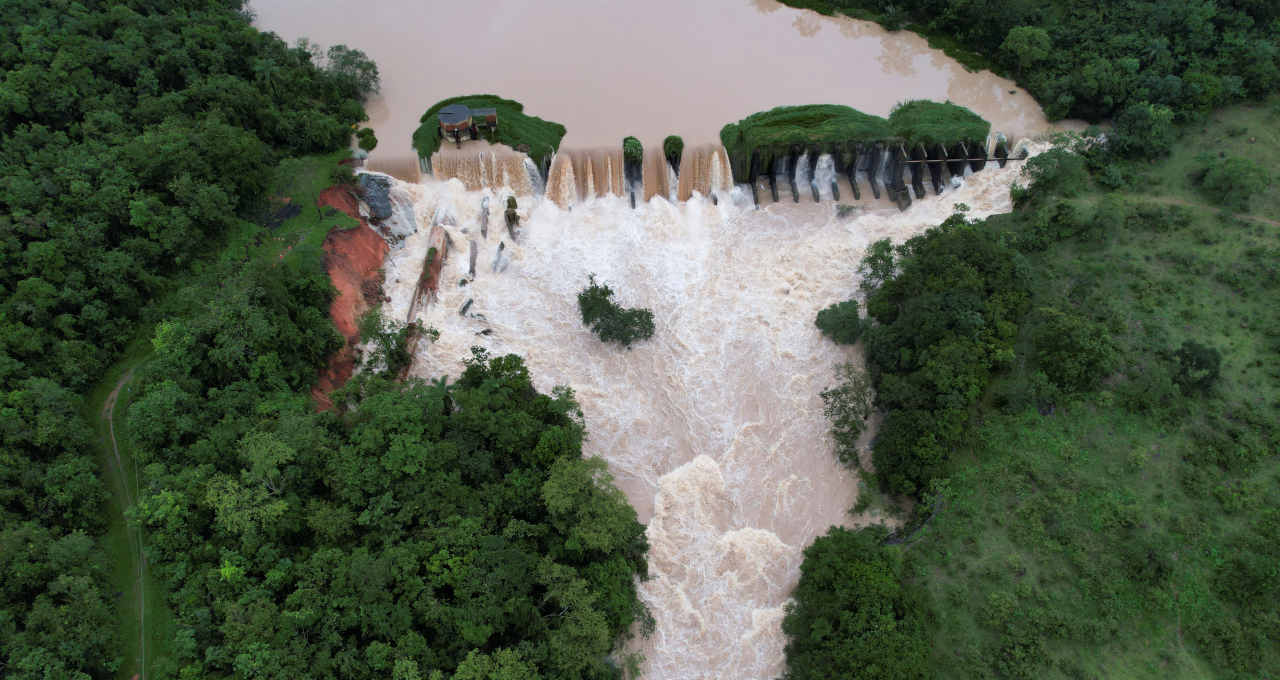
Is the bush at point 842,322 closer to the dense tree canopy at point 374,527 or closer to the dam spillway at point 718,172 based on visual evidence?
the dam spillway at point 718,172

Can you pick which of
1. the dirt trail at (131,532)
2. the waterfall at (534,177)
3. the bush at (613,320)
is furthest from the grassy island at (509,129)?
the dirt trail at (131,532)

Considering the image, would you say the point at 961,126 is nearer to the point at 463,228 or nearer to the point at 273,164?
the point at 463,228

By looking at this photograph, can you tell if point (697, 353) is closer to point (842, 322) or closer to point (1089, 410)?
point (842, 322)

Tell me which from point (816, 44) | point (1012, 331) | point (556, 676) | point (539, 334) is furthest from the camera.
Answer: point (816, 44)

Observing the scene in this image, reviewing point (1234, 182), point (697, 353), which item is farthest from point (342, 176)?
point (1234, 182)

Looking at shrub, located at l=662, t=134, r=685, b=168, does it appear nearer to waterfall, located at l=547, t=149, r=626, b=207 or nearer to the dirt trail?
waterfall, located at l=547, t=149, r=626, b=207

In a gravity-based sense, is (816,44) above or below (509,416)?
above

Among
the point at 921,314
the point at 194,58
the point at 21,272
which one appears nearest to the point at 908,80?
the point at 921,314
